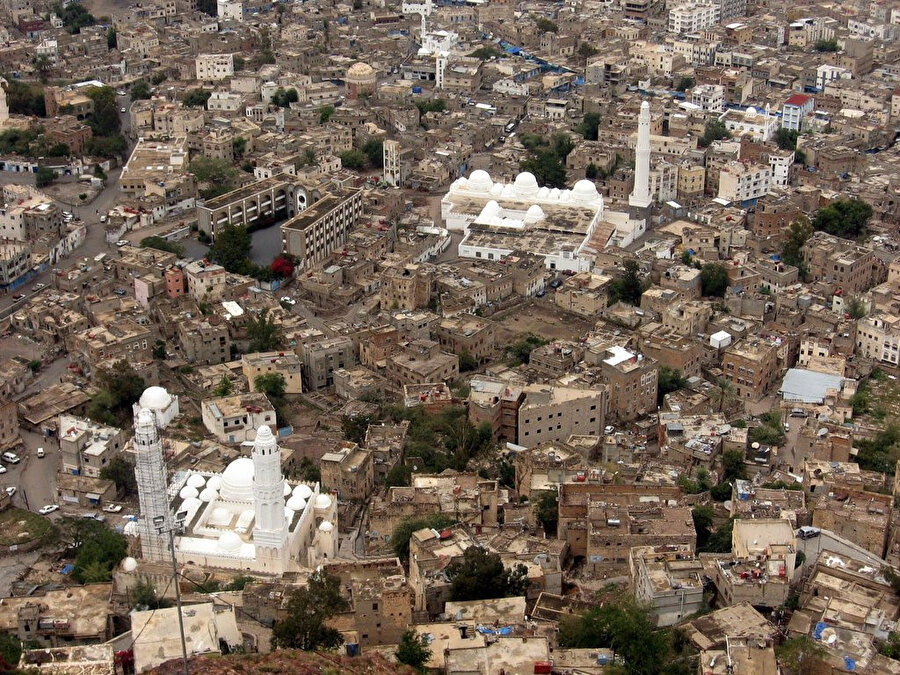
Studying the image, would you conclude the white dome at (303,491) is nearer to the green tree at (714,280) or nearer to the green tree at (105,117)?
the green tree at (714,280)

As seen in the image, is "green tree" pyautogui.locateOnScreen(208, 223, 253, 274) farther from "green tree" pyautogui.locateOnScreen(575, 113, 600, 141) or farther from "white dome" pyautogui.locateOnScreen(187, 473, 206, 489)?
"green tree" pyautogui.locateOnScreen(575, 113, 600, 141)

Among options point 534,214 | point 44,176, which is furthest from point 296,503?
point 44,176

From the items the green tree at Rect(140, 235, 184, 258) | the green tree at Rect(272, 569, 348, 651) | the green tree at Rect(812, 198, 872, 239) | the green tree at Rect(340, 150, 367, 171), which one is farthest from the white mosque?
the green tree at Rect(340, 150, 367, 171)

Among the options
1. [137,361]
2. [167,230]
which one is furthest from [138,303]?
[167,230]

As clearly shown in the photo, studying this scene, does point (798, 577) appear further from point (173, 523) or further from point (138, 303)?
point (138, 303)

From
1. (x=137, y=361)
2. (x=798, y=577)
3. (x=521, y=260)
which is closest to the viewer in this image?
(x=798, y=577)

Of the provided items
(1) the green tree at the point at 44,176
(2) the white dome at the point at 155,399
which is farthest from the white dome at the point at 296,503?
(1) the green tree at the point at 44,176
